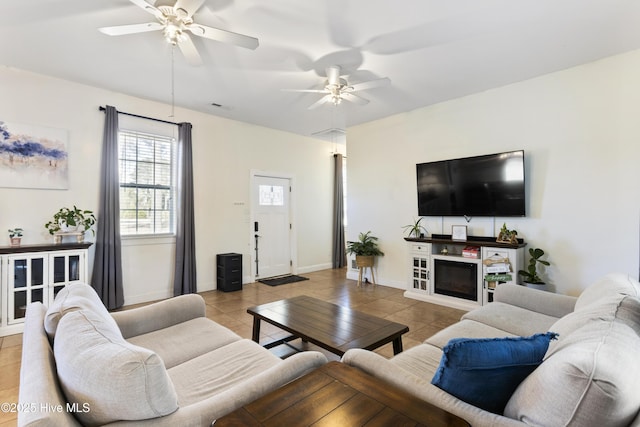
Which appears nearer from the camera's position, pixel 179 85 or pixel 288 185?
pixel 179 85

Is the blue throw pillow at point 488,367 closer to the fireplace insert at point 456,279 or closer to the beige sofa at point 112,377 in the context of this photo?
the beige sofa at point 112,377

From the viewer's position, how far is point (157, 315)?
2205 mm

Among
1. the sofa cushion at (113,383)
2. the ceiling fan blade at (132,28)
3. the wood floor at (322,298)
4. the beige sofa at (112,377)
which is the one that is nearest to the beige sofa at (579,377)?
the beige sofa at (112,377)

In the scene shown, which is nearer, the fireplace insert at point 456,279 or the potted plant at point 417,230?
the fireplace insert at point 456,279

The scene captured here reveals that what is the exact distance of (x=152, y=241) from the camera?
14.9 ft

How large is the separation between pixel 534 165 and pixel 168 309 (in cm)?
442

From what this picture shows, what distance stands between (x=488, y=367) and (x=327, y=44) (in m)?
3.03

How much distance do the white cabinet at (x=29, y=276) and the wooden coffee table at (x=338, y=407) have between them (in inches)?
135

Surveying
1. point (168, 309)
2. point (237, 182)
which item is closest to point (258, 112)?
point (237, 182)

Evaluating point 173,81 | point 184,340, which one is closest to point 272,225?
point 173,81

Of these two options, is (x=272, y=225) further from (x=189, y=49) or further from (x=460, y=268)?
(x=189, y=49)

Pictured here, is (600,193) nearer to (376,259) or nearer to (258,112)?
(376,259)

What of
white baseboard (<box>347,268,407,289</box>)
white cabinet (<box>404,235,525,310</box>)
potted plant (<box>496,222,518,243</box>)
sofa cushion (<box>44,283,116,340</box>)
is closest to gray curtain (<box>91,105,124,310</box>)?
sofa cushion (<box>44,283,116,340</box>)

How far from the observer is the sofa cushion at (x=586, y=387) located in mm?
857
